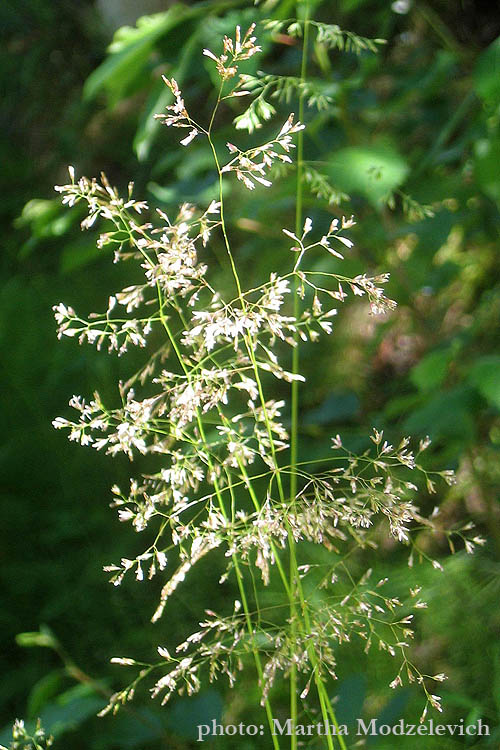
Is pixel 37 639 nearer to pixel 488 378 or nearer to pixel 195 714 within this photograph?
pixel 195 714

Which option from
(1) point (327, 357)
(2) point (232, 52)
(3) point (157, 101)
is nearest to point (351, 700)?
(2) point (232, 52)

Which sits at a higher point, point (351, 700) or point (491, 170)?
point (491, 170)

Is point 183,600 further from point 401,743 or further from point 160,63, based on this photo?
point 160,63

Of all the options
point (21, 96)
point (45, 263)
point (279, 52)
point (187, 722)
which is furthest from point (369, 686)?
point (21, 96)

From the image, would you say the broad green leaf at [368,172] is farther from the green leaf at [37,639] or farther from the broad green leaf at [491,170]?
the green leaf at [37,639]

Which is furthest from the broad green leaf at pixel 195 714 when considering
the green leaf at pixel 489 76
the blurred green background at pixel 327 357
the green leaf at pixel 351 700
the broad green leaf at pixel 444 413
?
the green leaf at pixel 489 76

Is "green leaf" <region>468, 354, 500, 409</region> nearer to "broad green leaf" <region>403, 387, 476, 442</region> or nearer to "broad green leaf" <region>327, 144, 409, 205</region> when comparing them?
"broad green leaf" <region>403, 387, 476, 442</region>
